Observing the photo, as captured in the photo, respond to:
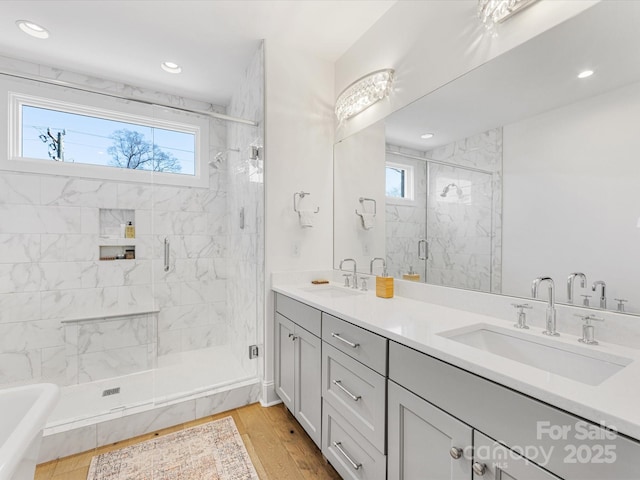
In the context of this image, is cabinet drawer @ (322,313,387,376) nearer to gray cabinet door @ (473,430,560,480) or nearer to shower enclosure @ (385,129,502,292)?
gray cabinet door @ (473,430,560,480)

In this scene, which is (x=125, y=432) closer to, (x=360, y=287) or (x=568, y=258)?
(x=360, y=287)

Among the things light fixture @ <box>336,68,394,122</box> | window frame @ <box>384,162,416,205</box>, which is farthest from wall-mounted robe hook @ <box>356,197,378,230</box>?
light fixture @ <box>336,68,394,122</box>

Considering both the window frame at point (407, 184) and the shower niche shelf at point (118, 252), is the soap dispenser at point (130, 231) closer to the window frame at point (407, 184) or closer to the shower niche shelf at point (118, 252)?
the shower niche shelf at point (118, 252)

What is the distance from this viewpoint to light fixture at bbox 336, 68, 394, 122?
6.47ft

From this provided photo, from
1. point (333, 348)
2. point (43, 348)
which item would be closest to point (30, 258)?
point (43, 348)

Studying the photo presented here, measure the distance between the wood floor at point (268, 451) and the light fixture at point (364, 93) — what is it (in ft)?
7.46

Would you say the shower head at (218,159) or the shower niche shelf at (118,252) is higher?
the shower head at (218,159)

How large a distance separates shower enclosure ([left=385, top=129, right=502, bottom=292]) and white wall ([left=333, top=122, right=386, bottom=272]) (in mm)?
115

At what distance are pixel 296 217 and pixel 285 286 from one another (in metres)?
0.55

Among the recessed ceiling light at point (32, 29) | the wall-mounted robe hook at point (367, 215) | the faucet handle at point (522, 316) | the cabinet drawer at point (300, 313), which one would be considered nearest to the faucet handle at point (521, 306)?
the faucet handle at point (522, 316)

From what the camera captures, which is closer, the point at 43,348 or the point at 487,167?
the point at 487,167

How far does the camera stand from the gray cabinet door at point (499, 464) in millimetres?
708

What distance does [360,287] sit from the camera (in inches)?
86.2

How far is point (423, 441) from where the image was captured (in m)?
0.99
